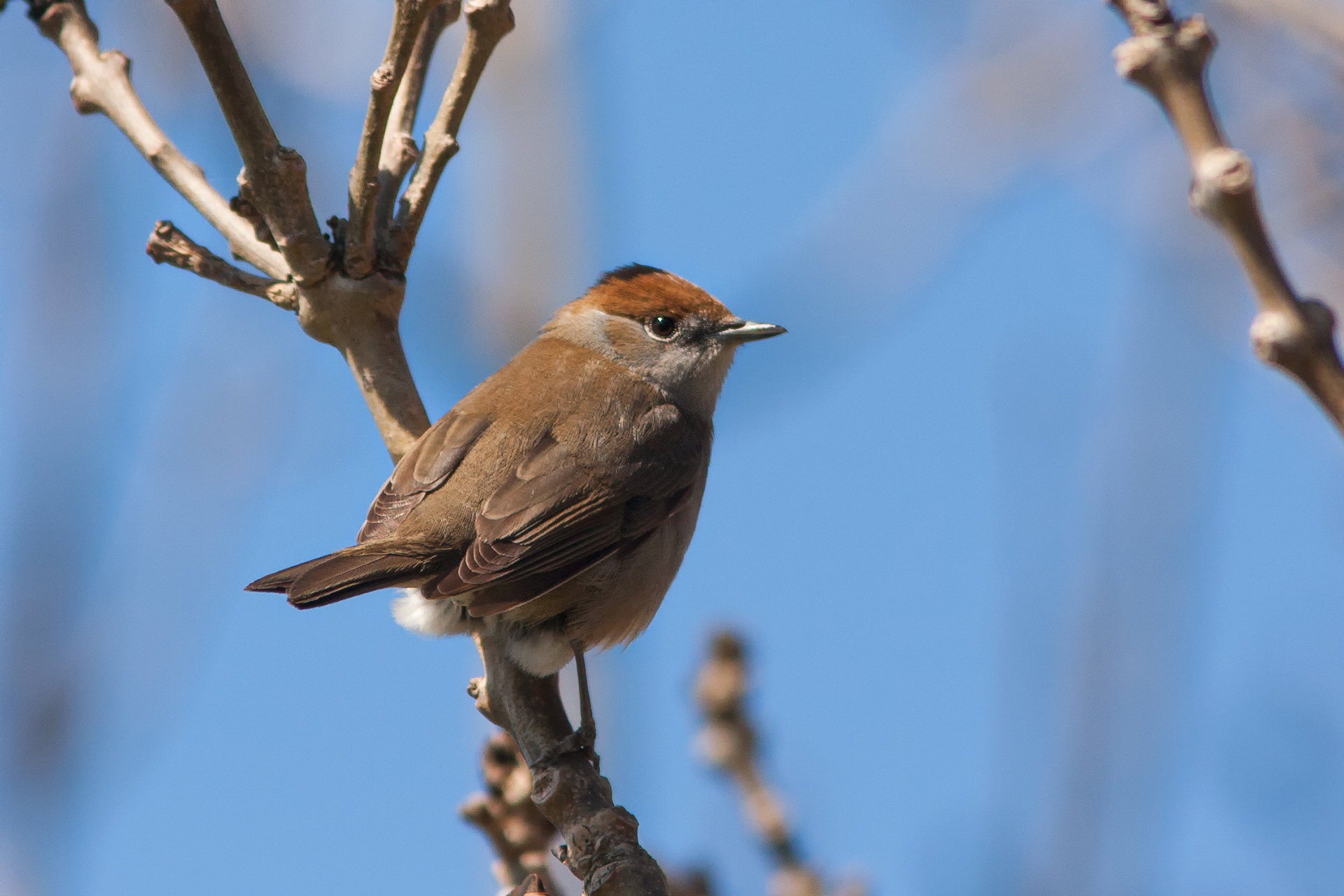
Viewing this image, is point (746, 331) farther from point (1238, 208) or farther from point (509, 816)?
point (1238, 208)

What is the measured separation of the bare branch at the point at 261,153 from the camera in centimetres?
350

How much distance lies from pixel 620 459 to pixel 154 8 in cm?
409

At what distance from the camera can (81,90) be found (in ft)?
13.3

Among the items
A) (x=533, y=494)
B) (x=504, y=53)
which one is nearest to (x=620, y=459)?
(x=533, y=494)

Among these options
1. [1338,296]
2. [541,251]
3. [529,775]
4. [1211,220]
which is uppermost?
[541,251]

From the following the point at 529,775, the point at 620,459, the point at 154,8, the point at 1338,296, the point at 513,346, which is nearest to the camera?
the point at 529,775

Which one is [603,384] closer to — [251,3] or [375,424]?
[375,424]

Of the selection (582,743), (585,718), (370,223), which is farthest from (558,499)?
(370,223)

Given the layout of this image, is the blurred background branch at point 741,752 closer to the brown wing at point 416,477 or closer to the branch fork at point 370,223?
the branch fork at point 370,223

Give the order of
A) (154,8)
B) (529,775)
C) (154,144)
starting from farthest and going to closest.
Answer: (154,8) < (154,144) < (529,775)

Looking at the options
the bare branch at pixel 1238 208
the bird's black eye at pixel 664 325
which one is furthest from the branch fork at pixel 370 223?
the bare branch at pixel 1238 208

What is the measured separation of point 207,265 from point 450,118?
89 cm

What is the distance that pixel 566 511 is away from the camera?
462cm

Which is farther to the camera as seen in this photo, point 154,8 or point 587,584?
point 154,8
